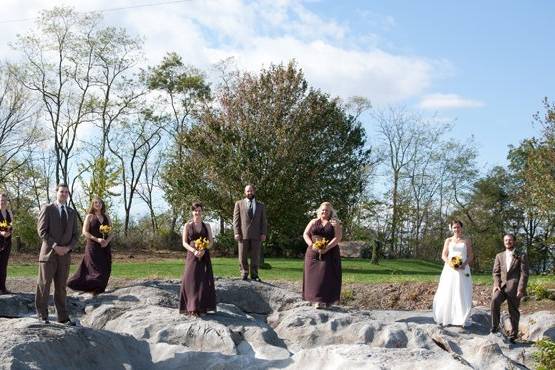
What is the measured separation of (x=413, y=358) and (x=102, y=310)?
648 cm

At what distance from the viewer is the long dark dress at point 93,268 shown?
13820 millimetres

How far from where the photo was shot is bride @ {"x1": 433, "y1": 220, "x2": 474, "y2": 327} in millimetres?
12688

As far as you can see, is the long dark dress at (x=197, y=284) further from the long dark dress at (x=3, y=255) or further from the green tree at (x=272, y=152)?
the green tree at (x=272, y=152)

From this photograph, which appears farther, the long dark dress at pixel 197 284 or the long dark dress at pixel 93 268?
the long dark dress at pixel 93 268

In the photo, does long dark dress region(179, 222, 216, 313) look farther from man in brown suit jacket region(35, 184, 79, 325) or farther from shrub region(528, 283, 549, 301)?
shrub region(528, 283, 549, 301)

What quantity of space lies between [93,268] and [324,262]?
15.8 feet

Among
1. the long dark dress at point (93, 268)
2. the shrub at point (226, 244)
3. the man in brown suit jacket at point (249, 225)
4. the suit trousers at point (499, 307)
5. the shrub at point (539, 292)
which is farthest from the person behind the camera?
the shrub at point (226, 244)

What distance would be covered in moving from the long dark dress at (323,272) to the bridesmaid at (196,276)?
6.43 ft

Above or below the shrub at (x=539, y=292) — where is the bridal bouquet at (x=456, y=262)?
above

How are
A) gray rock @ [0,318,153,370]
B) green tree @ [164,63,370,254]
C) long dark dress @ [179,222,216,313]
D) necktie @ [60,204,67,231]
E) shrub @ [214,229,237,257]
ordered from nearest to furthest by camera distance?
gray rock @ [0,318,153,370] → necktie @ [60,204,67,231] → long dark dress @ [179,222,216,313] → green tree @ [164,63,370,254] → shrub @ [214,229,237,257]

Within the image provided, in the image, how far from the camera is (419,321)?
44.4ft

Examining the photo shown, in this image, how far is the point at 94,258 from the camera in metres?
14.0

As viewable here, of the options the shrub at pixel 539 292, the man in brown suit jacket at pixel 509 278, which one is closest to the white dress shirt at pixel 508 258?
the man in brown suit jacket at pixel 509 278

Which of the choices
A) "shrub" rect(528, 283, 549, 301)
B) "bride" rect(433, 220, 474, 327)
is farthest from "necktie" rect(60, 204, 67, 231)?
"shrub" rect(528, 283, 549, 301)
